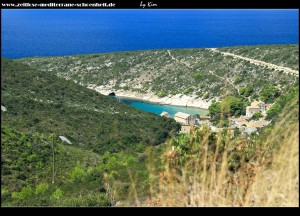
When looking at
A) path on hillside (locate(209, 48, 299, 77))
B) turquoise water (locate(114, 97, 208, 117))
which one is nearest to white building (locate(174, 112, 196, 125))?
turquoise water (locate(114, 97, 208, 117))

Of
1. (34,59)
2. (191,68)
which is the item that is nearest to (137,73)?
(191,68)

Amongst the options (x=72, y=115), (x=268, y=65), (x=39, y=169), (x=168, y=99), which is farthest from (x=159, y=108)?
(x=39, y=169)

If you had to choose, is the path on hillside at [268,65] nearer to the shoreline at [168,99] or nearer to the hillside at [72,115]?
the shoreline at [168,99]

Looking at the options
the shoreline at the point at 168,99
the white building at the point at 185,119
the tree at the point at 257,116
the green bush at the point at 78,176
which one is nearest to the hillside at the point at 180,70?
the shoreline at the point at 168,99

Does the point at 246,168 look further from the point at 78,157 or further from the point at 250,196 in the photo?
the point at 78,157

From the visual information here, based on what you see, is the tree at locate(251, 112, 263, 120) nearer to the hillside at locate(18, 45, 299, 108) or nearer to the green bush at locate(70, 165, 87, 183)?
the hillside at locate(18, 45, 299, 108)
